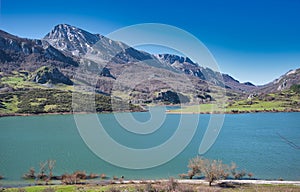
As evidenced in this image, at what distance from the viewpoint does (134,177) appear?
37.0 m

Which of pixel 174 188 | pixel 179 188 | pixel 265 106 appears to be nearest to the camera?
pixel 179 188

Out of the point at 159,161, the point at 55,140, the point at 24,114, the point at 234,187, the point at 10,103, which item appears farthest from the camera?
the point at 10,103

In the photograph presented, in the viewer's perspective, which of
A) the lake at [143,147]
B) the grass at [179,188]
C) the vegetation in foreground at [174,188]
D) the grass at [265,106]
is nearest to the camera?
the vegetation in foreground at [174,188]

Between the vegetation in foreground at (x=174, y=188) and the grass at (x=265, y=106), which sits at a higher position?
the grass at (x=265, y=106)

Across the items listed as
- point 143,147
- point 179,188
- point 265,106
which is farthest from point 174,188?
point 265,106

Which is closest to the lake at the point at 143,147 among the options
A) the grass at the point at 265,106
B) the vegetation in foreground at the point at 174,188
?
the vegetation in foreground at the point at 174,188

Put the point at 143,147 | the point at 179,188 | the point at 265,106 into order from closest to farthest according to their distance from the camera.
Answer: the point at 179,188
the point at 143,147
the point at 265,106

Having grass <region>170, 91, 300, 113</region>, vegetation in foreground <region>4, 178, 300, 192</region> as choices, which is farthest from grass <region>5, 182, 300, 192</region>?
grass <region>170, 91, 300, 113</region>

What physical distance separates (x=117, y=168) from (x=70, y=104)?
383 feet

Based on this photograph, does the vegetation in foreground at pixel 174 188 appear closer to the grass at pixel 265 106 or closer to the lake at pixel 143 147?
the lake at pixel 143 147

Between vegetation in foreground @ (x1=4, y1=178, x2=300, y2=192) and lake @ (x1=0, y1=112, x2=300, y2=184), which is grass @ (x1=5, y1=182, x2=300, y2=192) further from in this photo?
lake @ (x1=0, y1=112, x2=300, y2=184)

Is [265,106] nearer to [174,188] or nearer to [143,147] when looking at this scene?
[143,147]

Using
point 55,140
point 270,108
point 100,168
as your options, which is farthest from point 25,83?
point 100,168

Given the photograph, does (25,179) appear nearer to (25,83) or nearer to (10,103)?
(10,103)
